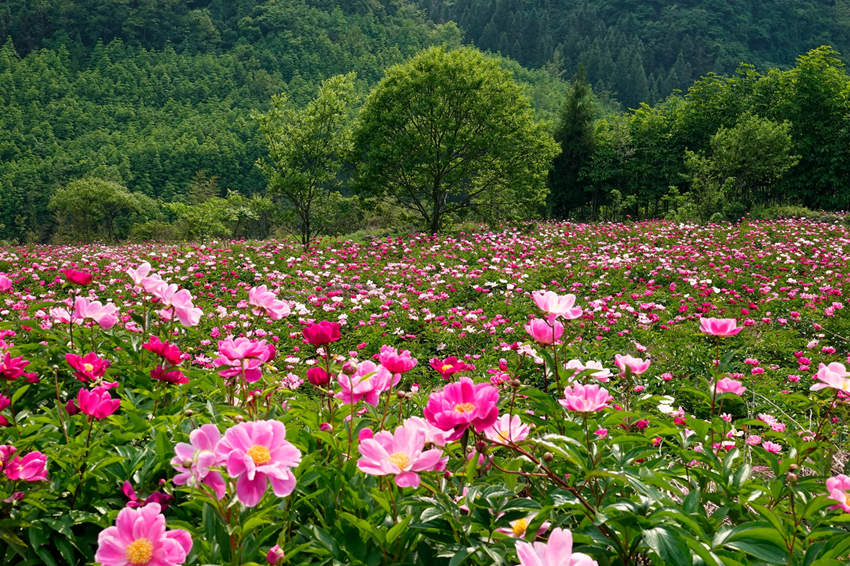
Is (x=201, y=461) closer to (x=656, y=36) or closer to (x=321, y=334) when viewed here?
(x=321, y=334)

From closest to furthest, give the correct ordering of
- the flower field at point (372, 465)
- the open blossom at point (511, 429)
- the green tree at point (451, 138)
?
1. the flower field at point (372, 465)
2. the open blossom at point (511, 429)
3. the green tree at point (451, 138)

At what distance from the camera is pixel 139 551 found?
69 cm

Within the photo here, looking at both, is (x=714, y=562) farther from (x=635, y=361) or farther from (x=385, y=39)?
(x=385, y=39)

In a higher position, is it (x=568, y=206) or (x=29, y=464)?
(x=29, y=464)

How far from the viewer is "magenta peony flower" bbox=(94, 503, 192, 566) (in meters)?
0.69

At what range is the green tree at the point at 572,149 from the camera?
2297cm

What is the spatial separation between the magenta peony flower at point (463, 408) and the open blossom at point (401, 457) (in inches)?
2.4

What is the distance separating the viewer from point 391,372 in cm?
127

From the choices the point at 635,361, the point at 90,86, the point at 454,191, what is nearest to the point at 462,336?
the point at 635,361

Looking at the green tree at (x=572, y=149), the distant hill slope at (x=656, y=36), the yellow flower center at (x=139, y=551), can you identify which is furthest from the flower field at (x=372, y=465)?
the distant hill slope at (x=656, y=36)

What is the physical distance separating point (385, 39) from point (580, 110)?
77253 millimetres

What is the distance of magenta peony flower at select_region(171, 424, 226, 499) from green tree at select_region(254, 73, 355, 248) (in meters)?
10.8

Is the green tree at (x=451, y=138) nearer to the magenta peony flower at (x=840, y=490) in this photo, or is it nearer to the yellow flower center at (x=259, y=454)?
the magenta peony flower at (x=840, y=490)

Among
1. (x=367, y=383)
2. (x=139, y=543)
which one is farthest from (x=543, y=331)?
(x=139, y=543)
